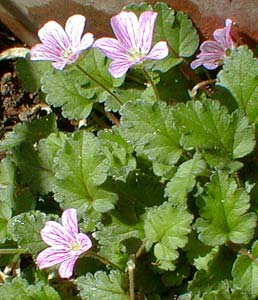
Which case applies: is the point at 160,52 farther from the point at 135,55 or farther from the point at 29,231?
the point at 29,231

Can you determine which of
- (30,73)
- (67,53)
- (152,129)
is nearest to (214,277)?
(152,129)

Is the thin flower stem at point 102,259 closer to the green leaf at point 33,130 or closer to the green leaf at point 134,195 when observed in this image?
the green leaf at point 134,195

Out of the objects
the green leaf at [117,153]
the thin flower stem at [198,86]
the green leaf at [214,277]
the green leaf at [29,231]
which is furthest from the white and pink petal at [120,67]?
the green leaf at [214,277]

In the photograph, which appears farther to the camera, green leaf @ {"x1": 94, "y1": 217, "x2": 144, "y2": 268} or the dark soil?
the dark soil

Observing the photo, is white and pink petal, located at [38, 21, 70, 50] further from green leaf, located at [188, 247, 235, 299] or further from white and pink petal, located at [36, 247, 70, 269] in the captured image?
green leaf, located at [188, 247, 235, 299]

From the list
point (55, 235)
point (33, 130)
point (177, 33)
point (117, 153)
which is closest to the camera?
point (55, 235)

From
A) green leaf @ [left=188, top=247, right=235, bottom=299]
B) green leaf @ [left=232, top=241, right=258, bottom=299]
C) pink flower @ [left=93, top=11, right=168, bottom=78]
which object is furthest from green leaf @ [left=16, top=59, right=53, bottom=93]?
green leaf @ [left=232, top=241, right=258, bottom=299]

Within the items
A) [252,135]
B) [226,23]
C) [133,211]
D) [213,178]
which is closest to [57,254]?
[133,211]
